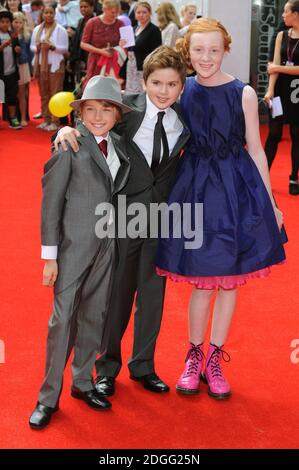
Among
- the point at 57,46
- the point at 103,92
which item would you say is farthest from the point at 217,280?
the point at 57,46

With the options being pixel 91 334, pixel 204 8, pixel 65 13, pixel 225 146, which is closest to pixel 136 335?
pixel 91 334

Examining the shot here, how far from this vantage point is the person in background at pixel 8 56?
8562 mm

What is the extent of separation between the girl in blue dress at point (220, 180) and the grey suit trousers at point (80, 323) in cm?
25

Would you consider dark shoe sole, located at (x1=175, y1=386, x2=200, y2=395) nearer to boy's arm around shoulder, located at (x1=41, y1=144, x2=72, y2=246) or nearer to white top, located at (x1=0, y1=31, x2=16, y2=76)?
boy's arm around shoulder, located at (x1=41, y1=144, x2=72, y2=246)

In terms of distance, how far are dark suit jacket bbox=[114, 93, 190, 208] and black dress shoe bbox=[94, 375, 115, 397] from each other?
0.75m

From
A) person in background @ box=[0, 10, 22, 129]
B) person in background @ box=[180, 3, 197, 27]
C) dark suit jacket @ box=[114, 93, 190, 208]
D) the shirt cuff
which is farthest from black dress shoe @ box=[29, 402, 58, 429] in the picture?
person in background @ box=[180, 3, 197, 27]

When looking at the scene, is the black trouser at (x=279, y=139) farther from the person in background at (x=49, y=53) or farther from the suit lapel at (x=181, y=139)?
the person in background at (x=49, y=53)

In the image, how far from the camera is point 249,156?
2.74m

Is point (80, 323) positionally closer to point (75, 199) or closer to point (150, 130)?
point (75, 199)

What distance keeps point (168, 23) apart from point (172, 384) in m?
6.37

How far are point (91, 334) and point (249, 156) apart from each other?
2.96 ft

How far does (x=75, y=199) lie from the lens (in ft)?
8.28
